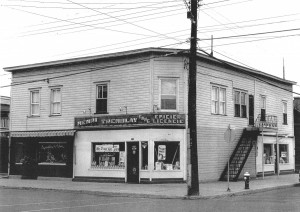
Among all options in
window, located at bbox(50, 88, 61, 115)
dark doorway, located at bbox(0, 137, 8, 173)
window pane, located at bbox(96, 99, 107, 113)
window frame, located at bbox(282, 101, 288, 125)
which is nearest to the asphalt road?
window pane, located at bbox(96, 99, 107, 113)

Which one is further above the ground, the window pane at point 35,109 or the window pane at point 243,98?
the window pane at point 243,98

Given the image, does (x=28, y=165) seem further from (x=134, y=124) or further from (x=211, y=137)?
(x=211, y=137)

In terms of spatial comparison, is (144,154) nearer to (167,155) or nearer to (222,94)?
(167,155)

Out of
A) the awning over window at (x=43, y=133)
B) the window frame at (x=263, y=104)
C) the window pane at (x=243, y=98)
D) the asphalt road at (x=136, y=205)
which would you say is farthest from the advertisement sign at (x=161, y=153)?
the window frame at (x=263, y=104)

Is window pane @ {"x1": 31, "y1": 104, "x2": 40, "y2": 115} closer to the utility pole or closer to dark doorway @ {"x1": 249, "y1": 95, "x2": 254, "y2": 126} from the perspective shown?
the utility pole

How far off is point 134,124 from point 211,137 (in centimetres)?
509

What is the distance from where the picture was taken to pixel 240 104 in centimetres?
3067

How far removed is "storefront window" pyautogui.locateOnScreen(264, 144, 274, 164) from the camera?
110 feet

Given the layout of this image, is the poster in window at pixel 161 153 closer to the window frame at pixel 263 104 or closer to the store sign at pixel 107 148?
the store sign at pixel 107 148

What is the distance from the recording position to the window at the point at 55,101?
29.4 m

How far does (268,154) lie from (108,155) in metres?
13.5

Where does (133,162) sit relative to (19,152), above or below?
below

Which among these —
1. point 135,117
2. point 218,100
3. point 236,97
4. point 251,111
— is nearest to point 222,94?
point 218,100

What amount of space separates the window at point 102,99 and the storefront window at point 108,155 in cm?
211
